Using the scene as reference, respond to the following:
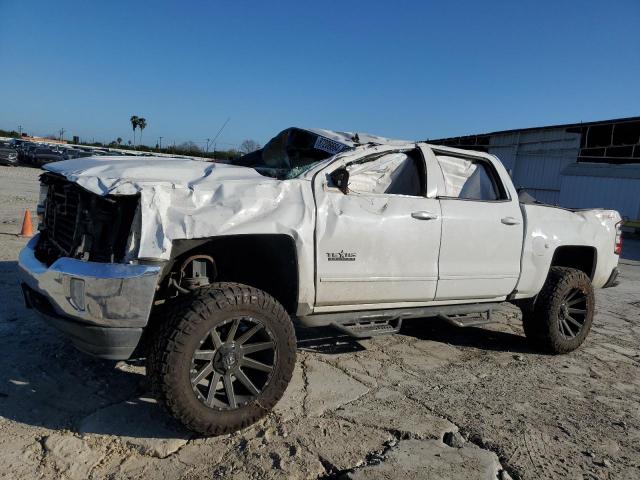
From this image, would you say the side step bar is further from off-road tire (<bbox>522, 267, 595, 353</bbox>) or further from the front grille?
the front grille

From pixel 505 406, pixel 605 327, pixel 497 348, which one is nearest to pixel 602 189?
pixel 605 327

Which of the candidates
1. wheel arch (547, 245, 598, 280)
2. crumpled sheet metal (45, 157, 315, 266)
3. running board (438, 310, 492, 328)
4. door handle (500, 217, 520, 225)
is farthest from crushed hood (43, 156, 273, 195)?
wheel arch (547, 245, 598, 280)

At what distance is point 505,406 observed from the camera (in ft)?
12.8

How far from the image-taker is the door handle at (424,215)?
409 cm

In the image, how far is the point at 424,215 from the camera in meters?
4.14

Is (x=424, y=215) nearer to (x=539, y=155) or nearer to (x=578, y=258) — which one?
(x=578, y=258)

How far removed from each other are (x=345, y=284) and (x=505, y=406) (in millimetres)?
1506

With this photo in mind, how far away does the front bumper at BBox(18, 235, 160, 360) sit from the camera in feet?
9.56

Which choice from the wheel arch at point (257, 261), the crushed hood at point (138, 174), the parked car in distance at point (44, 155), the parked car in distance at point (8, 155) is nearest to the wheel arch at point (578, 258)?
the wheel arch at point (257, 261)

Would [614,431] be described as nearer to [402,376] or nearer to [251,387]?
[402,376]

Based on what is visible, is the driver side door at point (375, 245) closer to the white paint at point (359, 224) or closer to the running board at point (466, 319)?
the white paint at point (359, 224)

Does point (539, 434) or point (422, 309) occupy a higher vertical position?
point (422, 309)

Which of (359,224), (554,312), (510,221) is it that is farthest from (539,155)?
(359,224)

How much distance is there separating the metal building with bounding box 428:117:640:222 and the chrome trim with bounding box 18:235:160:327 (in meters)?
23.3
